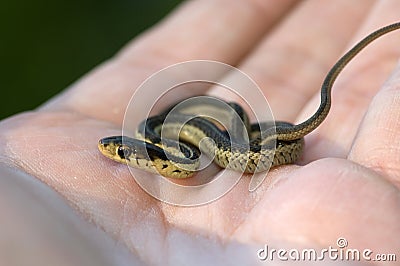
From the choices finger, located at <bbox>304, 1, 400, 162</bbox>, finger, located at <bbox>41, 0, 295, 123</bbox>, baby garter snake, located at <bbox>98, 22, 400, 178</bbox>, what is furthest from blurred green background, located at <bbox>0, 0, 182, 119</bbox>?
finger, located at <bbox>304, 1, 400, 162</bbox>

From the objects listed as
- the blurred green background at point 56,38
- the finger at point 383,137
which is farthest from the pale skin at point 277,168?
the blurred green background at point 56,38

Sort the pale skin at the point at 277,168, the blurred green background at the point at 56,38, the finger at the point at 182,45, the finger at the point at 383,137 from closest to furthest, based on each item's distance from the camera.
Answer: the pale skin at the point at 277,168 → the finger at the point at 383,137 → the finger at the point at 182,45 → the blurred green background at the point at 56,38

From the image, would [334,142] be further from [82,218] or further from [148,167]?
[82,218]

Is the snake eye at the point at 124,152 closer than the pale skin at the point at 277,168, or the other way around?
the pale skin at the point at 277,168

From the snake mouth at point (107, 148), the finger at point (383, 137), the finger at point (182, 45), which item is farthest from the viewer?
the finger at point (182, 45)

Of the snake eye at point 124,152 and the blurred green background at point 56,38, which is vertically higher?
the snake eye at point 124,152

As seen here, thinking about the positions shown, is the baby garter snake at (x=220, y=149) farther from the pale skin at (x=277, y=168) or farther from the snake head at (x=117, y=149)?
the pale skin at (x=277, y=168)

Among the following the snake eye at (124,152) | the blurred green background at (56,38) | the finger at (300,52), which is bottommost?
the blurred green background at (56,38)
